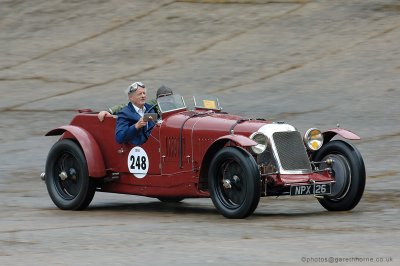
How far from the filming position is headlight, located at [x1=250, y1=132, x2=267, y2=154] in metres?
11.5

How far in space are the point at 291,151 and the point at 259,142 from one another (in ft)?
1.50

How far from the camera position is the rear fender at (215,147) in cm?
1139

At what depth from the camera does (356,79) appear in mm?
21500

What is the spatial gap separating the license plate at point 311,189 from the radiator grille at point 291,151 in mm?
295

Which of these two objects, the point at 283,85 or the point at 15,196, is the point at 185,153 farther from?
the point at 283,85

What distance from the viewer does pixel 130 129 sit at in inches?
496

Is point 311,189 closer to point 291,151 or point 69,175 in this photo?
point 291,151

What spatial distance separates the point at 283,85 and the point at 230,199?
33.5ft

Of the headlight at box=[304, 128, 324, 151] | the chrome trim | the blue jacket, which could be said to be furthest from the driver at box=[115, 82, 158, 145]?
the headlight at box=[304, 128, 324, 151]

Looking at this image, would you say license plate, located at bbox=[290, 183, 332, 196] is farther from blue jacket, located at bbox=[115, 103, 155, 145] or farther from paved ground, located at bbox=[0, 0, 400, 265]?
blue jacket, located at bbox=[115, 103, 155, 145]

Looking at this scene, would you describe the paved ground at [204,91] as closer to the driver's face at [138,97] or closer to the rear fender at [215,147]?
the rear fender at [215,147]

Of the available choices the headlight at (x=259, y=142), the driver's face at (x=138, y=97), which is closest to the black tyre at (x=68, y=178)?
the driver's face at (x=138, y=97)

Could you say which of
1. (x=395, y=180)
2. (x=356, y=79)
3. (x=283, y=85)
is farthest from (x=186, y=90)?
(x=395, y=180)

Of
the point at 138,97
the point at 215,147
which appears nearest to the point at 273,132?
the point at 215,147
